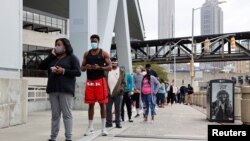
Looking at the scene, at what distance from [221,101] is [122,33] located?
1590 cm

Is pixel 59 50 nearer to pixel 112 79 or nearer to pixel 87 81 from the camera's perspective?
pixel 87 81

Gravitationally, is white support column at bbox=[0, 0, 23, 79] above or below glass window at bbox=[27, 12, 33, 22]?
below

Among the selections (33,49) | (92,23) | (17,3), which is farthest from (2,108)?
(33,49)

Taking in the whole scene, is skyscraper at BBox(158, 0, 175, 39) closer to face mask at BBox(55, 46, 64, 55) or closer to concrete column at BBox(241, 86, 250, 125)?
concrete column at BBox(241, 86, 250, 125)

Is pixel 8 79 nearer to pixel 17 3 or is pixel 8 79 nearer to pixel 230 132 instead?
pixel 17 3

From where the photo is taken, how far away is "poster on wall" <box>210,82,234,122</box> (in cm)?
1393

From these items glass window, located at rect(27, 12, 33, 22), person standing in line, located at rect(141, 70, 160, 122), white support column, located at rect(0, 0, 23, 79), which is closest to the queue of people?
person standing in line, located at rect(141, 70, 160, 122)

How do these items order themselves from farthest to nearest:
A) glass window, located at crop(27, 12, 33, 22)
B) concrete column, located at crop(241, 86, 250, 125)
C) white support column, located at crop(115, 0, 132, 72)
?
glass window, located at crop(27, 12, 33, 22) → white support column, located at crop(115, 0, 132, 72) → concrete column, located at crop(241, 86, 250, 125)

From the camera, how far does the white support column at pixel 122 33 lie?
1133 inches

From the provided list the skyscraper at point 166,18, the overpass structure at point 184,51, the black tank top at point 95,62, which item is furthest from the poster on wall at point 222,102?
the overpass structure at point 184,51

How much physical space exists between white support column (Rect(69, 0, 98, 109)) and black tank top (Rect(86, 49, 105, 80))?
9.88m

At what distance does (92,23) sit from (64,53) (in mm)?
11873

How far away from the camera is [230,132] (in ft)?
18.5

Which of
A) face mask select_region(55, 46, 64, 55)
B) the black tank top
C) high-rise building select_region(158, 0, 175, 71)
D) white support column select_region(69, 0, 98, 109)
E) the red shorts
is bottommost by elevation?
the red shorts
